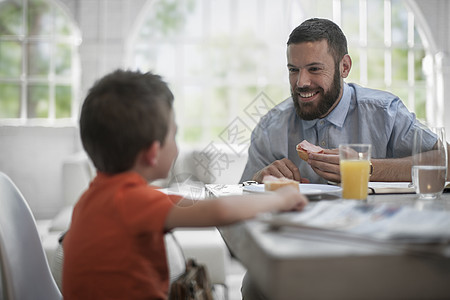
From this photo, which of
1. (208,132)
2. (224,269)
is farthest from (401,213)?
(208,132)

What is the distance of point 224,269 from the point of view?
258cm

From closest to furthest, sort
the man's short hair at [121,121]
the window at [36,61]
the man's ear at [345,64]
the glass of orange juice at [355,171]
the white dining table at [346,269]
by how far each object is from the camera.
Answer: the white dining table at [346,269]
the man's short hair at [121,121]
the glass of orange juice at [355,171]
the man's ear at [345,64]
the window at [36,61]

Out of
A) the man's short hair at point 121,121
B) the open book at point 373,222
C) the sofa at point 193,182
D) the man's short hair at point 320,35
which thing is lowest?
the sofa at point 193,182

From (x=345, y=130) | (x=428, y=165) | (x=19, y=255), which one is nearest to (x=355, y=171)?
(x=428, y=165)

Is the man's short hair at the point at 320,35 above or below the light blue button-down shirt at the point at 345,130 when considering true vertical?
above

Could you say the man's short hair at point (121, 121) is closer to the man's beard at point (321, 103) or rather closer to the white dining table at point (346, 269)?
the white dining table at point (346, 269)

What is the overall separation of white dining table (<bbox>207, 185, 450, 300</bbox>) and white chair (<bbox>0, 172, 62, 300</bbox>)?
61 cm

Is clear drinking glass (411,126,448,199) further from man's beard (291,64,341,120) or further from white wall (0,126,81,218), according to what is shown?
white wall (0,126,81,218)

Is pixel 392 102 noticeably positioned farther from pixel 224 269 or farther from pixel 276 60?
pixel 276 60

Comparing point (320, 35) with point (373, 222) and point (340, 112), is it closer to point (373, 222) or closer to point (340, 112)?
point (340, 112)

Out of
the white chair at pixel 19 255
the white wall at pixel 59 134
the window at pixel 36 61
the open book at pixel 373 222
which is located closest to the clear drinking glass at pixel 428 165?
the open book at pixel 373 222

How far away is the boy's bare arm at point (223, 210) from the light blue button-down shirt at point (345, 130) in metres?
1.03

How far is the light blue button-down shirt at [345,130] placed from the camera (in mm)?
1892

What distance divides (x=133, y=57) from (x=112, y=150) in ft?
16.6
